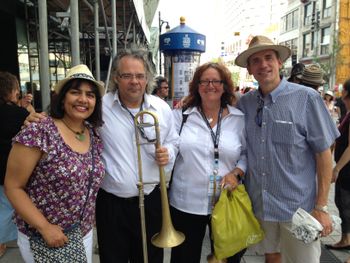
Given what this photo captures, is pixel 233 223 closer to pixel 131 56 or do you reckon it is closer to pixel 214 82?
pixel 214 82

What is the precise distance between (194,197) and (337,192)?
7.52 feet

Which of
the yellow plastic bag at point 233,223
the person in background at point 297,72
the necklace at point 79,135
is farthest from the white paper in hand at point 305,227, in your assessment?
the person in background at point 297,72

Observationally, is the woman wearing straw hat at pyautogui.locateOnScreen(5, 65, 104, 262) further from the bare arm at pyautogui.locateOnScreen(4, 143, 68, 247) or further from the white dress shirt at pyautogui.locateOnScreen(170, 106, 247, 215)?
the white dress shirt at pyautogui.locateOnScreen(170, 106, 247, 215)

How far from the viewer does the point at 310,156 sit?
2609mm

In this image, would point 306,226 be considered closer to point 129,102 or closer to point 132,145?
point 132,145

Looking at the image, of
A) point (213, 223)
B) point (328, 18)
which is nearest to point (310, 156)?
point (213, 223)

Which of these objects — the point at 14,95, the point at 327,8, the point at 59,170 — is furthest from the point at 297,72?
the point at 327,8

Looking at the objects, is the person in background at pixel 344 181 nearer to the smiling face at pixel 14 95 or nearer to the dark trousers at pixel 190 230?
the dark trousers at pixel 190 230

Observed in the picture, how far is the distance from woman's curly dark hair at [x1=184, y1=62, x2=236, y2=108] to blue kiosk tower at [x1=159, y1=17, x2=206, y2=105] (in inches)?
184

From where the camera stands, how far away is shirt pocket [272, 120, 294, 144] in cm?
250

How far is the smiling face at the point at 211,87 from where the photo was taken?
8.92 feet

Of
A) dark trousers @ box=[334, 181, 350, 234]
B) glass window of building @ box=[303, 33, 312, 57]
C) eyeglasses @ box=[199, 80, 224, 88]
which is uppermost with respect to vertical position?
glass window of building @ box=[303, 33, 312, 57]

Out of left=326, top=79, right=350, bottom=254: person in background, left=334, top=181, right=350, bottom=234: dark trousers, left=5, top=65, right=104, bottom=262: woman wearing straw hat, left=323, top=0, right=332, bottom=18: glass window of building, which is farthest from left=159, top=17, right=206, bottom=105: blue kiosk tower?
left=323, top=0, right=332, bottom=18: glass window of building

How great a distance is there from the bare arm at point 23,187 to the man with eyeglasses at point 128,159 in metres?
0.60
